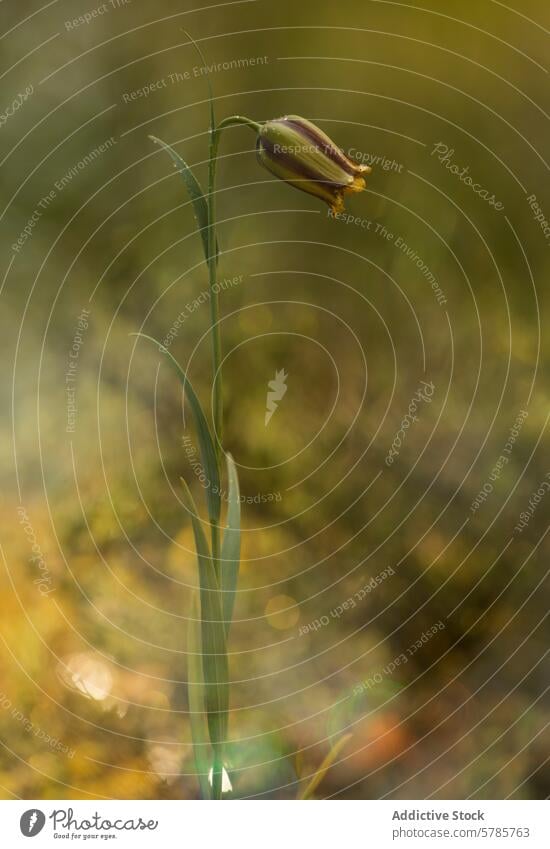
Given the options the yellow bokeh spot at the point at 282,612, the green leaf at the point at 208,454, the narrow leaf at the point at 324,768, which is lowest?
the narrow leaf at the point at 324,768

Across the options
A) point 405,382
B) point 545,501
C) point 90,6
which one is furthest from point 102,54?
point 545,501

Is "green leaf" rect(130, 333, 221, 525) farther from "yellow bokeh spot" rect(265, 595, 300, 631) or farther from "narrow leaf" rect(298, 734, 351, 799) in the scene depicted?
"narrow leaf" rect(298, 734, 351, 799)

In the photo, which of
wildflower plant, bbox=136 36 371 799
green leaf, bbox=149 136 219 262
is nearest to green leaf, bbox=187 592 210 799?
wildflower plant, bbox=136 36 371 799

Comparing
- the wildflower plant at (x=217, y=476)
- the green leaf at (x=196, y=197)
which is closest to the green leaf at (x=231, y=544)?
the wildflower plant at (x=217, y=476)

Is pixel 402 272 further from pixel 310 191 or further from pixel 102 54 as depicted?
pixel 102 54

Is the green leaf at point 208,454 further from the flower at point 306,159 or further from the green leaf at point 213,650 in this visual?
the flower at point 306,159

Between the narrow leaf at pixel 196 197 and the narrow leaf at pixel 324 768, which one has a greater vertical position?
the narrow leaf at pixel 196 197
